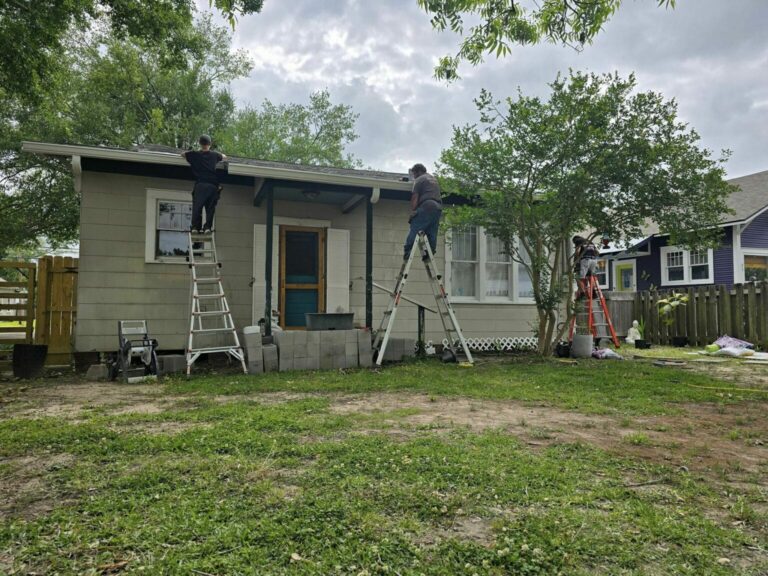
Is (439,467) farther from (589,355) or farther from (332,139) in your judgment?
(332,139)

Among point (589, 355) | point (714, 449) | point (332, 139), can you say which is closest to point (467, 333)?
point (589, 355)

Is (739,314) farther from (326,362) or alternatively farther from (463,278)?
(326,362)

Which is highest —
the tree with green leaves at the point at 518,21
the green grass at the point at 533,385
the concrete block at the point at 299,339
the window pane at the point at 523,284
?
the tree with green leaves at the point at 518,21

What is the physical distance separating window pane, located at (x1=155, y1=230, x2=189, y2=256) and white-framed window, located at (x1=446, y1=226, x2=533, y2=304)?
475 cm

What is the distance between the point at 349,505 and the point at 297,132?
2838cm

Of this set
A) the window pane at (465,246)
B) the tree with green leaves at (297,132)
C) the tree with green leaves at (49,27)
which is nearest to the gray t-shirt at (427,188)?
the window pane at (465,246)

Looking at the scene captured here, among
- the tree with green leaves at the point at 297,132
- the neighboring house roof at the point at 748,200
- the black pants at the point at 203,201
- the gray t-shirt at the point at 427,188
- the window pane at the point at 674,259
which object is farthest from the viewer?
the tree with green leaves at the point at 297,132

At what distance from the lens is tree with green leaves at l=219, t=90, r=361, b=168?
77.8ft

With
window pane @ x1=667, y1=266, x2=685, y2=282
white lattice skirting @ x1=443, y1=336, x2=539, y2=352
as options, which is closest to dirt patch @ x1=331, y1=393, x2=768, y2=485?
white lattice skirting @ x1=443, y1=336, x2=539, y2=352

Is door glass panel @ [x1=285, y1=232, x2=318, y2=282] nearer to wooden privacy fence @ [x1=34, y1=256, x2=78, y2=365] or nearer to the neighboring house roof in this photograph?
wooden privacy fence @ [x1=34, y1=256, x2=78, y2=365]

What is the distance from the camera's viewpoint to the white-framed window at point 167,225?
7.42 meters

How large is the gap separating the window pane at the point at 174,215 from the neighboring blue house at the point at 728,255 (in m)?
12.1

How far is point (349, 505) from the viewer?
6.95 feet

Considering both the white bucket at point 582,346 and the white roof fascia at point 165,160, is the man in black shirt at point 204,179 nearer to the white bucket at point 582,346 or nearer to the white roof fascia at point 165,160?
the white roof fascia at point 165,160
